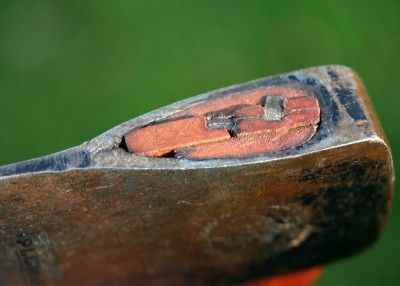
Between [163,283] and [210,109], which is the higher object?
[210,109]

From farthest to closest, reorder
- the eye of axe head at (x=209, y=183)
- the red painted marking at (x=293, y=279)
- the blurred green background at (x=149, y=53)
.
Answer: the blurred green background at (x=149, y=53), the red painted marking at (x=293, y=279), the eye of axe head at (x=209, y=183)

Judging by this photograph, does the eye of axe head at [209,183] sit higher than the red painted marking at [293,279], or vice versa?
the eye of axe head at [209,183]

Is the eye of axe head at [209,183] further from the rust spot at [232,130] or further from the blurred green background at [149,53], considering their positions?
the blurred green background at [149,53]

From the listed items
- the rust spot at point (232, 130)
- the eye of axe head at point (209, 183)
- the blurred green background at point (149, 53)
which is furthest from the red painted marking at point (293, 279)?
the blurred green background at point (149, 53)

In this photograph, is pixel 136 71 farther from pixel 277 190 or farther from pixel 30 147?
pixel 277 190

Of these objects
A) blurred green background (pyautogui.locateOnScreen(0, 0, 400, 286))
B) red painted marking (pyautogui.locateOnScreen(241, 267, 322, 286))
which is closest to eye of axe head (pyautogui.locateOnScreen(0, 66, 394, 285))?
red painted marking (pyautogui.locateOnScreen(241, 267, 322, 286))

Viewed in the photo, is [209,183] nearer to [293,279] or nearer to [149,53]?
[293,279]

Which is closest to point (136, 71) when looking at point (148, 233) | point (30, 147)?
point (30, 147)

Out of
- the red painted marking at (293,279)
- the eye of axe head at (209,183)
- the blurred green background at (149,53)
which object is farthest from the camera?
the blurred green background at (149,53)
